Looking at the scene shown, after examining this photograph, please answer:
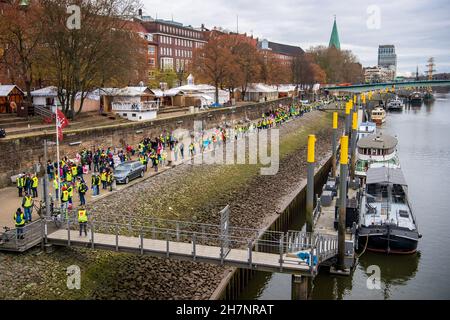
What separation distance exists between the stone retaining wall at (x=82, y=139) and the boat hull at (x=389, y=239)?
20167 millimetres

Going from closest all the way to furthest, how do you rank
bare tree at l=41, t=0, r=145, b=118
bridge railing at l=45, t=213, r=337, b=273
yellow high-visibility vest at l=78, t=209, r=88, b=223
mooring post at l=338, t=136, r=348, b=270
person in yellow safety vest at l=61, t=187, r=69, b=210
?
bridge railing at l=45, t=213, r=337, b=273 → yellow high-visibility vest at l=78, t=209, r=88, b=223 → person in yellow safety vest at l=61, t=187, r=69, b=210 → mooring post at l=338, t=136, r=348, b=270 → bare tree at l=41, t=0, r=145, b=118

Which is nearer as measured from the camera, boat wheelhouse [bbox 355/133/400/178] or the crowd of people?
the crowd of people

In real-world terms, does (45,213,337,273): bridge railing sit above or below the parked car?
below

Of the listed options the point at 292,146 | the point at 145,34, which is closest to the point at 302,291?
the point at 292,146

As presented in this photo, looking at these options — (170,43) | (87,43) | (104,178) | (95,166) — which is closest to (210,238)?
(104,178)

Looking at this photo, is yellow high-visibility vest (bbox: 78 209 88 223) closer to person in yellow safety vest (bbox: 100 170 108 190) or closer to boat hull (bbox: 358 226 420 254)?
person in yellow safety vest (bbox: 100 170 108 190)

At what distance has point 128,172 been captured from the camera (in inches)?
1158

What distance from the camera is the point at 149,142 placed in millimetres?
41312

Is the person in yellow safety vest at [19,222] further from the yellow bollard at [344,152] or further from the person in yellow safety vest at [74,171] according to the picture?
the yellow bollard at [344,152]

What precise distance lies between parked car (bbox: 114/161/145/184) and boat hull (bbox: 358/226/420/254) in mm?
13633

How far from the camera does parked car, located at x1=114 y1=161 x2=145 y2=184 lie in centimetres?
2903

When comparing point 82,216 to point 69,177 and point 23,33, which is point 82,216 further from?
point 23,33

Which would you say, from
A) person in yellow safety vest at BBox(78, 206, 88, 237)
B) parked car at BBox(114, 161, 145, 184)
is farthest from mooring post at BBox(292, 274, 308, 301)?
parked car at BBox(114, 161, 145, 184)
